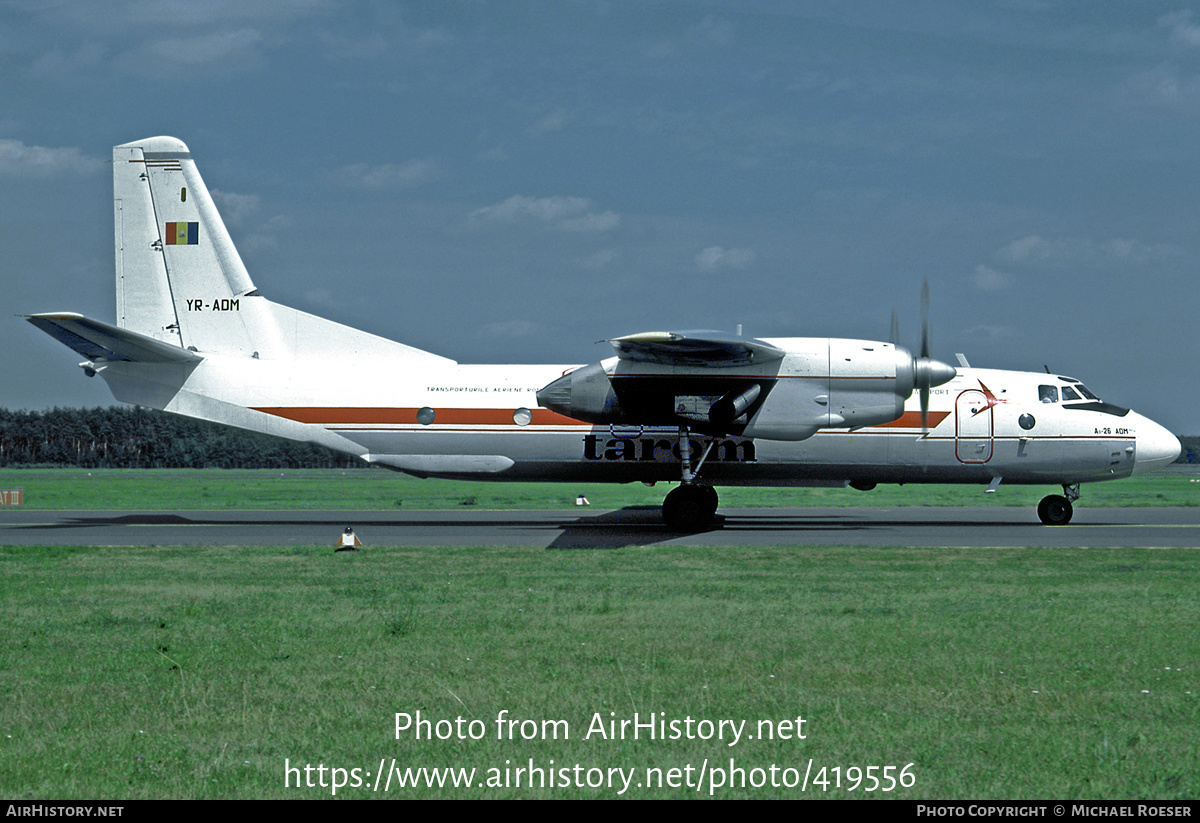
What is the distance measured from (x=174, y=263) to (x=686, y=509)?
14.4m

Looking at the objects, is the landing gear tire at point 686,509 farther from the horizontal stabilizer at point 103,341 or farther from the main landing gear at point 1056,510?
the horizontal stabilizer at point 103,341

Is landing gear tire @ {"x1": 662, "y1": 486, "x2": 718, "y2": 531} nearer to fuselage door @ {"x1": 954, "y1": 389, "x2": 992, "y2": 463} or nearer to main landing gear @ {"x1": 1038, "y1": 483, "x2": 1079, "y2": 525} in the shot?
fuselage door @ {"x1": 954, "y1": 389, "x2": 992, "y2": 463}

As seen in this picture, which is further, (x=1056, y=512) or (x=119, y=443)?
(x=119, y=443)

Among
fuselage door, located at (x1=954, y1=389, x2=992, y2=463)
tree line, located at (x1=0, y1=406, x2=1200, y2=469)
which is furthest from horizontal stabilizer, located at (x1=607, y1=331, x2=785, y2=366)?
tree line, located at (x1=0, y1=406, x2=1200, y2=469)

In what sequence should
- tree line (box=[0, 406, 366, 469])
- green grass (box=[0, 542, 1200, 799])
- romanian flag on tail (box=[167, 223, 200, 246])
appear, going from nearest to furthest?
green grass (box=[0, 542, 1200, 799]), romanian flag on tail (box=[167, 223, 200, 246]), tree line (box=[0, 406, 366, 469])

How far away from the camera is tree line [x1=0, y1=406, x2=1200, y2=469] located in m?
110

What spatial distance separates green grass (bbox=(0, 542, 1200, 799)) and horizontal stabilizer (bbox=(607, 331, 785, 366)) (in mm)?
6010

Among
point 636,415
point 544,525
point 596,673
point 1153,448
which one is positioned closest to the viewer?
point 596,673

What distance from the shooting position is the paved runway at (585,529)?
19.3 meters

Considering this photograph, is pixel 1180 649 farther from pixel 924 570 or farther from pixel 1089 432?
pixel 1089 432

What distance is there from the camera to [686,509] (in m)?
22.3

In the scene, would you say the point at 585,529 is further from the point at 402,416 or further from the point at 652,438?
the point at 402,416

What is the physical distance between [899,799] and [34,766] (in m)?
4.59

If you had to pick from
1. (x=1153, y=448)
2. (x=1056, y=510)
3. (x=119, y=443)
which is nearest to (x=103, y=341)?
(x=1056, y=510)
